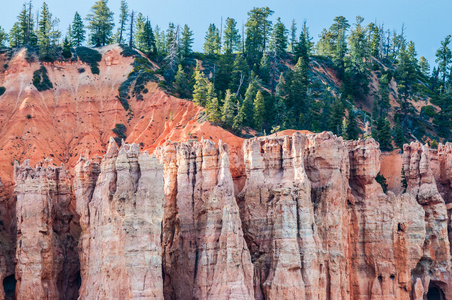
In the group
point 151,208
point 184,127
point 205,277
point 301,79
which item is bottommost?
point 205,277

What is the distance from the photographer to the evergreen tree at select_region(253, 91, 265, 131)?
10119cm

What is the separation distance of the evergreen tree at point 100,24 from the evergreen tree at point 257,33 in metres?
21.3

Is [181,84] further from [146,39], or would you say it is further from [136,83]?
[146,39]

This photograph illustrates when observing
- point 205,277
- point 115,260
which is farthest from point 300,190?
point 115,260

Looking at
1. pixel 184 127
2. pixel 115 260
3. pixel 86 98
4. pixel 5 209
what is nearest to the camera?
pixel 115 260

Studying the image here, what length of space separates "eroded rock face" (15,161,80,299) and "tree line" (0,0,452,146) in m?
23.4

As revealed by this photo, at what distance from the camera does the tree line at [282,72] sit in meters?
105

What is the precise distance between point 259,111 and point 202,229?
1316 inches

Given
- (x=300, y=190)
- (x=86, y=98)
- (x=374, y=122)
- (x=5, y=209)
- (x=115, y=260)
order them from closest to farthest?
(x=115, y=260), (x=300, y=190), (x=5, y=209), (x=86, y=98), (x=374, y=122)

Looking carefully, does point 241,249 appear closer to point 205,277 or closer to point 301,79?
point 205,277

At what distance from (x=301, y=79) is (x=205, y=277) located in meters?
49.2

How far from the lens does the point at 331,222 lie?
7594 cm

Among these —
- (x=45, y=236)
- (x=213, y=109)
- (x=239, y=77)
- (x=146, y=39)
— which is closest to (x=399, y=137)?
(x=239, y=77)

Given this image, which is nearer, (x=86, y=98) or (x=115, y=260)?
(x=115, y=260)
